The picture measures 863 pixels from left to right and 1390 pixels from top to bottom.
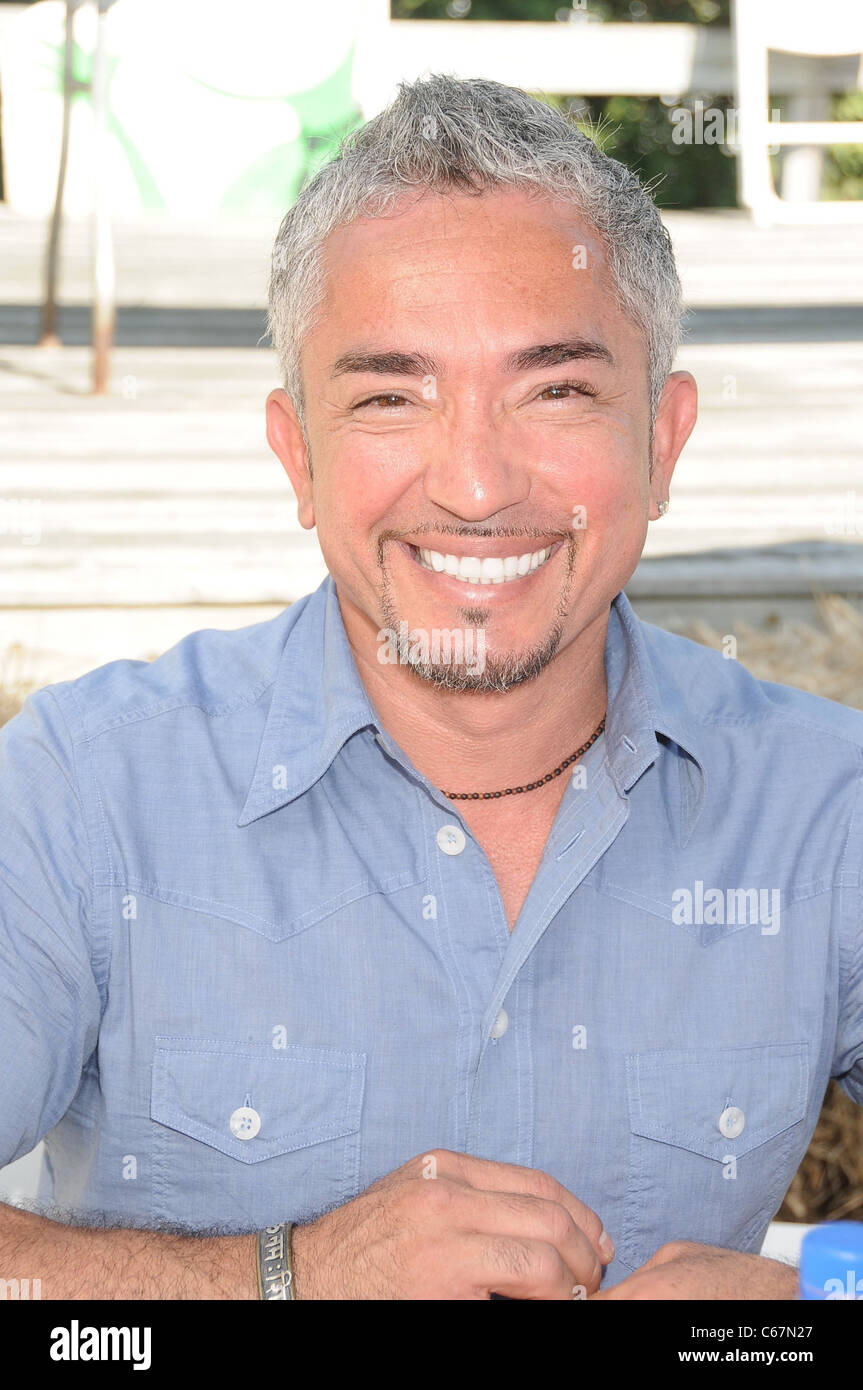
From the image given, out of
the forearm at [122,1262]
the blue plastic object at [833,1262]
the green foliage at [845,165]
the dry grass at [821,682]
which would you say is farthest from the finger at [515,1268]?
the green foliage at [845,165]

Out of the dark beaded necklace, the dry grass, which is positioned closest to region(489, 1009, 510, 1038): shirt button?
the dark beaded necklace

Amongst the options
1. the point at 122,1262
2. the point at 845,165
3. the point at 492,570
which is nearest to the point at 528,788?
the point at 492,570

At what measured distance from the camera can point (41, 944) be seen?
1188mm

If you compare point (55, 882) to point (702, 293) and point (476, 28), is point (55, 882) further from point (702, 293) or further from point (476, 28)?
point (476, 28)

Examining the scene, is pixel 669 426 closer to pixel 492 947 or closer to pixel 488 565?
pixel 488 565

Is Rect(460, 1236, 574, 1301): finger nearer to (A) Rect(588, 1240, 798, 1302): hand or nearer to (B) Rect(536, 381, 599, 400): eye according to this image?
(A) Rect(588, 1240, 798, 1302): hand

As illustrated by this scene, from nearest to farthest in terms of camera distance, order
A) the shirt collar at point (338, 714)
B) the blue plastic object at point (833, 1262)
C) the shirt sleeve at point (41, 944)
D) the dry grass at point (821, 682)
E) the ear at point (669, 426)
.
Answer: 1. the blue plastic object at point (833, 1262)
2. the shirt sleeve at point (41, 944)
3. the shirt collar at point (338, 714)
4. the ear at point (669, 426)
5. the dry grass at point (821, 682)

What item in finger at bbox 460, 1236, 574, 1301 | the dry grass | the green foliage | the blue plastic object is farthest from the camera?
the green foliage

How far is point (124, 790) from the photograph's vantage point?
124cm

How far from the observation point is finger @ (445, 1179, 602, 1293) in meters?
1.02

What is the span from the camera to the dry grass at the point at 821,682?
2.14 metres

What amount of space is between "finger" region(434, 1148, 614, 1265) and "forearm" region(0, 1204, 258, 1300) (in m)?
0.16

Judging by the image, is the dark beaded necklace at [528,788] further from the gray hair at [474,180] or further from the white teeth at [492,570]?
the gray hair at [474,180]

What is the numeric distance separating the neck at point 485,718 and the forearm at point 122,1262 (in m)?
0.46
